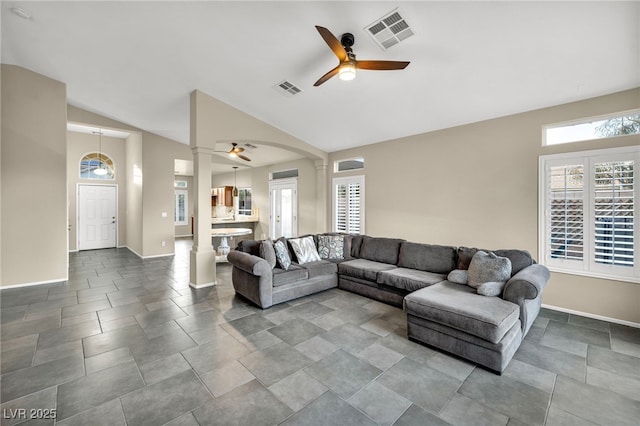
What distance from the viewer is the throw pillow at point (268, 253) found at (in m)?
4.09

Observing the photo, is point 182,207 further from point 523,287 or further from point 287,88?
point 523,287

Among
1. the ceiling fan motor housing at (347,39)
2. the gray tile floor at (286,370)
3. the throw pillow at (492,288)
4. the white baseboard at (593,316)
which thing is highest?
the ceiling fan motor housing at (347,39)

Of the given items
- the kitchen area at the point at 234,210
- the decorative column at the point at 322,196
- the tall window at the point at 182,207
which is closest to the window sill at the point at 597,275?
the decorative column at the point at 322,196

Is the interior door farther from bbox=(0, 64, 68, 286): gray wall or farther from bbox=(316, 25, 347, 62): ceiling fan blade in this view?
bbox=(316, 25, 347, 62): ceiling fan blade

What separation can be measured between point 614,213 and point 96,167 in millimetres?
11820

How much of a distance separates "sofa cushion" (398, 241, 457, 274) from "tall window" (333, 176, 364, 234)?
1.95 m

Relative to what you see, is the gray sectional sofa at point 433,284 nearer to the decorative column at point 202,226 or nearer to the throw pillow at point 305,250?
the throw pillow at point 305,250

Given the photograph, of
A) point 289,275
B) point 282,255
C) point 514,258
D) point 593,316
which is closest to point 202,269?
point 282,255

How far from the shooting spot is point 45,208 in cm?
A: 502

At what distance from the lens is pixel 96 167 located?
853cm

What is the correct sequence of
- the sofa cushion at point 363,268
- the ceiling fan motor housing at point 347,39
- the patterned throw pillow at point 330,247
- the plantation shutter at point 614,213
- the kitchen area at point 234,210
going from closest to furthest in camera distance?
1. the ceiling fan motor housing at point 347,39
2. the plantation shutter at point 614,213
3. the sofa cushion at point 363,268
4. the patterned throw pillow at point 330,247
5. the kitchen area at point 234,210

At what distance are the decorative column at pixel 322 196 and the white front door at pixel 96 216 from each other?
671cm

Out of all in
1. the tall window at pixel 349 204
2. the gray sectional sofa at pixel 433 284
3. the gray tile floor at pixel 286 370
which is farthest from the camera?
the tall window at pixel 349 204

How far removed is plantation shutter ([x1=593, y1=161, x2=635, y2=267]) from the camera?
328cm
